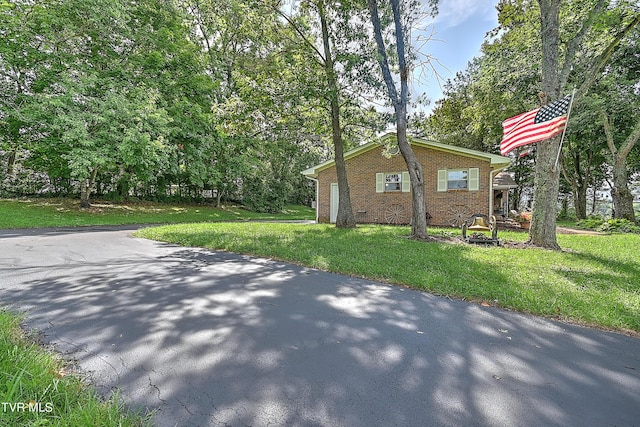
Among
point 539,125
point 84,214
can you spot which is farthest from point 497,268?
point 84,214

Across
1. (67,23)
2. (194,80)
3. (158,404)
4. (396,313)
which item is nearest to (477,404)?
(396,313)

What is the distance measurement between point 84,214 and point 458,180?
18.3m

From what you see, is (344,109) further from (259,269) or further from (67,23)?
(67,23)

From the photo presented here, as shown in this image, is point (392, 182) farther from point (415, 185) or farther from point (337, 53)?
point (337, 53)

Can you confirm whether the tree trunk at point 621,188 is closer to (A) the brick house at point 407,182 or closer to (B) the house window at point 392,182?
(A) the brick house at point 407,182

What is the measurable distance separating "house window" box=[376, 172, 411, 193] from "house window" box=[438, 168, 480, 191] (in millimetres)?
1565

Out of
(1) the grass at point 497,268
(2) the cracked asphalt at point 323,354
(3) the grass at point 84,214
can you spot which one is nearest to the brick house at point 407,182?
(1) the grass at point 497,268

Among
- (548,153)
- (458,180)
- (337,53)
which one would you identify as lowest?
(458,180)

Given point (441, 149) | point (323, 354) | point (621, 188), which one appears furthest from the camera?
point (621, 188)

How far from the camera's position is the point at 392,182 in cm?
1500

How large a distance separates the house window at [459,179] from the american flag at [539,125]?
17.6 feet

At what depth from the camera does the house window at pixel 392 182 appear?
14.6 meters

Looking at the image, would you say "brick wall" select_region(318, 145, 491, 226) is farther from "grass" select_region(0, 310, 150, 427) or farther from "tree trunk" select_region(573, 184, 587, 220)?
"tree trunk" select_region(573, 184, 587, 220)

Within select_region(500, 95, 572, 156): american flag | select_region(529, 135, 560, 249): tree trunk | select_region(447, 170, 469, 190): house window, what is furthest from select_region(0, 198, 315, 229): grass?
select_region(529, 135, 560, 249): tree trunk
